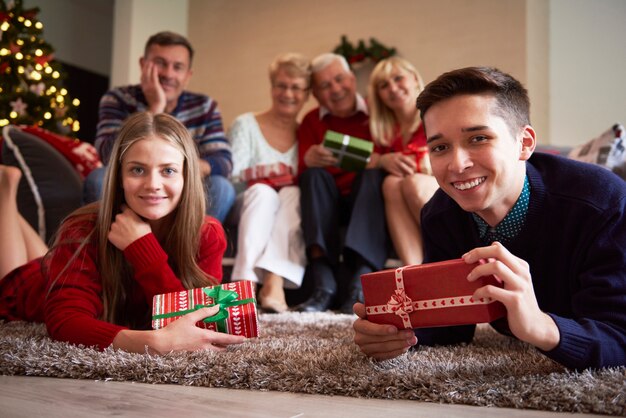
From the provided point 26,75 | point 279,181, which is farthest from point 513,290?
point 26,75

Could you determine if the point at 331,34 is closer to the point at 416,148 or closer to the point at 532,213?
the point at 416,148

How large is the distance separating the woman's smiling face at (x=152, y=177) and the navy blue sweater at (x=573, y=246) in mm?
624

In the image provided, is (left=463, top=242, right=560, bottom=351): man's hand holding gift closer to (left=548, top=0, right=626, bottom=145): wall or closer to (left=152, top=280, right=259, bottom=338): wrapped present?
(left=152, top=280, right=259, bottom=338): wrapped present

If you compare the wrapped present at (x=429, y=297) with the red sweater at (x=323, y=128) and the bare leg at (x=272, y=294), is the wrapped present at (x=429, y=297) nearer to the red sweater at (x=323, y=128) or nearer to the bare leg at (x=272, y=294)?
the bare leg at (x=272, y=294)

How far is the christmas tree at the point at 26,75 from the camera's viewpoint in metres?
4.20

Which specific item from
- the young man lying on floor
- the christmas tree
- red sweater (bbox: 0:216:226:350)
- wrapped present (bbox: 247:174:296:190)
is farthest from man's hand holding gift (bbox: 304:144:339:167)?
the christmas tree

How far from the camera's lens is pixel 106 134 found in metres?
2.56

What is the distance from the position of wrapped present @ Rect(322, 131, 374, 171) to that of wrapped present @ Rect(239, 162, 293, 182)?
32 cm

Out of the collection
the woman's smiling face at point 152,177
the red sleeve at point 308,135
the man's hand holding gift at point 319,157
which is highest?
the red sleeve at point 308,135

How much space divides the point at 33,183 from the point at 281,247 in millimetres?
1120

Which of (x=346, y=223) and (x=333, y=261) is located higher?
(x=346, y=223)

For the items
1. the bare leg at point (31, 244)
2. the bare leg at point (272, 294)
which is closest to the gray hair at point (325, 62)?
the bare leg at point (272, 294)

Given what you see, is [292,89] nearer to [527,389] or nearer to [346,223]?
[346,223]

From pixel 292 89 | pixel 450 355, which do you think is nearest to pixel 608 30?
pixel 292 89
